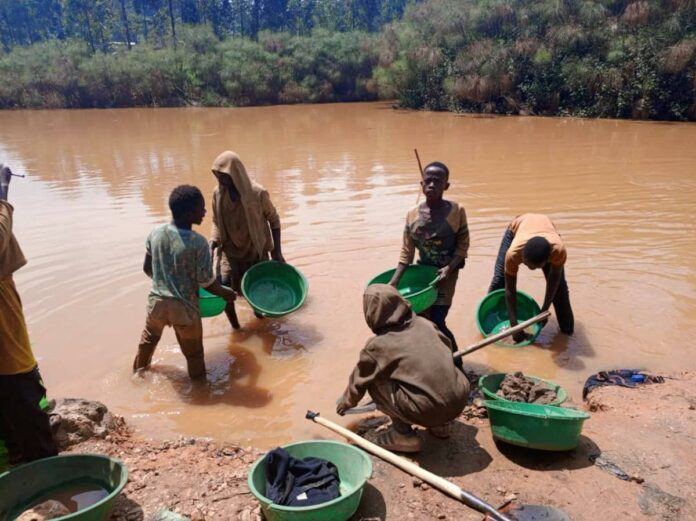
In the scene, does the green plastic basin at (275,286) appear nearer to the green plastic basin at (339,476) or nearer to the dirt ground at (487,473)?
the dirt ground at (487,473)

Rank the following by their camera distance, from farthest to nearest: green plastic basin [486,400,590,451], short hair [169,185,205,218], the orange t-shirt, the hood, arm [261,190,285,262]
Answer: arm [261,190,285,262]
the hood
the orange t-shirt
short hair [169,185,205,218]
green plastic basin [486,400,590,451]

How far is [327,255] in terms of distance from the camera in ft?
22.1

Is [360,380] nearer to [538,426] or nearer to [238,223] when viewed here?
[538,426]

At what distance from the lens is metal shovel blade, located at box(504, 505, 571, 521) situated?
2408 mm

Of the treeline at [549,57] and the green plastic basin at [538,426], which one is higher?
the treeline at [549,57]

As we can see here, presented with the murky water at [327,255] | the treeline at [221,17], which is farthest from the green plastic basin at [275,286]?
the treeline at [221,17]

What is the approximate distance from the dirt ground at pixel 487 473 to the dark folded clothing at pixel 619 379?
345 millimetres

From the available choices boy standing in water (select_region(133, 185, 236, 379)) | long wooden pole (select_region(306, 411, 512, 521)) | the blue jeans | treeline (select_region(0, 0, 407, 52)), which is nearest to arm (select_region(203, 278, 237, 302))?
boy standing in water (select_region(133, 185, 236, 379))

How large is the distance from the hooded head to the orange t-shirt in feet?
4.59

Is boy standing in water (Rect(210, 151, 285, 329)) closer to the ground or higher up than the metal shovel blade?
higher up

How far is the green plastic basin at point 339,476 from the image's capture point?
2189 millimetres

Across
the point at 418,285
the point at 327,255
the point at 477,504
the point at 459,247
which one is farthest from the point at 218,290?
the point at 327,255

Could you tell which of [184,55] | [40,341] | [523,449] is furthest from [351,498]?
[184,55]

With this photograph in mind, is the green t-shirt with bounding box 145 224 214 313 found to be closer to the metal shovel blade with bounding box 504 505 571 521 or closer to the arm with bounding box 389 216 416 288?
the arm with bounding box 389 216 416 288
